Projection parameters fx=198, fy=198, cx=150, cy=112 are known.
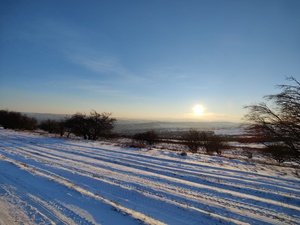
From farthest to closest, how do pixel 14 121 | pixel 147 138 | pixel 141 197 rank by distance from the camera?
pixel 14 121, pixel 147 138, pixel 141 197

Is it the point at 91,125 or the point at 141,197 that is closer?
the point at 141,197

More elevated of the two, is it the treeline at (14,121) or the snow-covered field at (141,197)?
the treeline at (14,121)

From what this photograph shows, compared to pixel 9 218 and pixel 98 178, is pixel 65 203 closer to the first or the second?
pixel 9 218

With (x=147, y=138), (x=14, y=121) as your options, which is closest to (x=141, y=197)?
(x=147, y=138)

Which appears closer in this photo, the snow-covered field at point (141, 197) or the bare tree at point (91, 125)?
the snow-covered field at point (141, 197)

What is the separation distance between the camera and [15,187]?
6.18m

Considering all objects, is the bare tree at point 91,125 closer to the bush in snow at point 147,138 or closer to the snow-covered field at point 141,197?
the bush in snow at point 147,138

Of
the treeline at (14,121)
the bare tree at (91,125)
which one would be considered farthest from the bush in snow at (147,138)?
the treeline at (14,121)

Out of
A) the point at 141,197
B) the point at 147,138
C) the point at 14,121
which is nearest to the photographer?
the point at 141,197

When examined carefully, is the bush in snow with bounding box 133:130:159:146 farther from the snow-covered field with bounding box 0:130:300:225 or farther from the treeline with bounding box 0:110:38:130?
the treeline with bounding box 0:110:38:130

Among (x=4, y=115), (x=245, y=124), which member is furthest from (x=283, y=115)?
(x=4, y=115)

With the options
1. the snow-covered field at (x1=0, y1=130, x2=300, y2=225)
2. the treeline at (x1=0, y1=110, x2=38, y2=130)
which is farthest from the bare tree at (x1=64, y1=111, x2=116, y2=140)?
the treeline at (x1=0, y1=110, x2=38, y2=130)

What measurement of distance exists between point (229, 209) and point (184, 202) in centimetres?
121

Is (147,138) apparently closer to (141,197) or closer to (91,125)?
(91,125)
